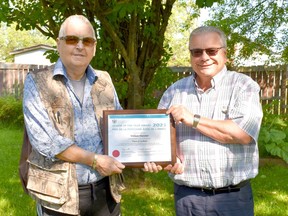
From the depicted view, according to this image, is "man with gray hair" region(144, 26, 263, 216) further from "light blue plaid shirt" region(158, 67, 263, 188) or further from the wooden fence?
the wooden fence

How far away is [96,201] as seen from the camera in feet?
9.67

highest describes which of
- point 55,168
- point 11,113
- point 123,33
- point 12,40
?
point 12,40

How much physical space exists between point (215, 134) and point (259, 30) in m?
10.7

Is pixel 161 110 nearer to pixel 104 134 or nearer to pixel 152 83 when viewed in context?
pixel 104 134

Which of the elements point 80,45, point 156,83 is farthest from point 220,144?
point 156,83

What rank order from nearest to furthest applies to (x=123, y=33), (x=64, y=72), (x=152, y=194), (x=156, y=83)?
(x=64, y=72) < (x=152, y=194) < (x=123, y=33) < (x=156, y=83)

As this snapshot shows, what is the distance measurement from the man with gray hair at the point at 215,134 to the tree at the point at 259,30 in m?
9.57

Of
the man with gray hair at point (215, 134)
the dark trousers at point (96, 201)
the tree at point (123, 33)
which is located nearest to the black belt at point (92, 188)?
the dark trousers at point (96, 201)

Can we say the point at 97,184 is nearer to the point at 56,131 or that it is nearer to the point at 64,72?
the point at 56,131

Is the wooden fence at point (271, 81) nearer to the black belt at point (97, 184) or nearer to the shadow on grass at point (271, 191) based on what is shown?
the shadow on grass at point (271, 191)

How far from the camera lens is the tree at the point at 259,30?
12.3 metres

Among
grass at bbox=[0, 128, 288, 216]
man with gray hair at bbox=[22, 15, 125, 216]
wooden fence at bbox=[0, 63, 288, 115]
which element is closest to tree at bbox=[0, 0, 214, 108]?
grass at bbox=[0, 128, 288, 216]

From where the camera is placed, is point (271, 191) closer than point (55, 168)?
No

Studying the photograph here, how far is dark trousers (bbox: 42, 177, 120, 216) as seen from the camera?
9.44 ft
